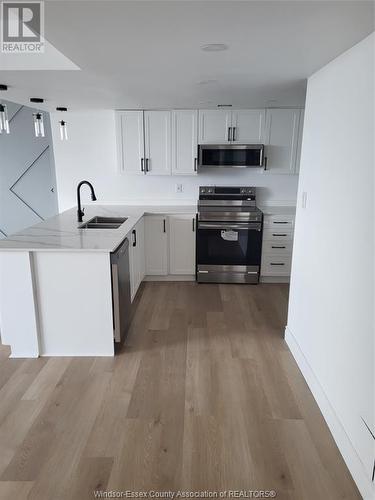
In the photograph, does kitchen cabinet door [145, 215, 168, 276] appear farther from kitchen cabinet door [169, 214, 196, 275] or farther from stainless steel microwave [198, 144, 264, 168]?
stainless steel microwave [198, 144, 264, 168]

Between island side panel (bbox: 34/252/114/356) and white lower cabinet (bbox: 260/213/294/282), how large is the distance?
229cm

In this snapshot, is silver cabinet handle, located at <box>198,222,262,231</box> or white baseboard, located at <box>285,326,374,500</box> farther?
silver cabinet handle, located at <box>198,222,262,231</box>

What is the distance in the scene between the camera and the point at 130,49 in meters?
1.86

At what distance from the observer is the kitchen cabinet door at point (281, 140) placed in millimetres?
4234

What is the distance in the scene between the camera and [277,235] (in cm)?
427

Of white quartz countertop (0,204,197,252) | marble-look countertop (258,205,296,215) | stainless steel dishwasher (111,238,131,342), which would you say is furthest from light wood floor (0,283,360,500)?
marble-look countertop (258,205,296,215)

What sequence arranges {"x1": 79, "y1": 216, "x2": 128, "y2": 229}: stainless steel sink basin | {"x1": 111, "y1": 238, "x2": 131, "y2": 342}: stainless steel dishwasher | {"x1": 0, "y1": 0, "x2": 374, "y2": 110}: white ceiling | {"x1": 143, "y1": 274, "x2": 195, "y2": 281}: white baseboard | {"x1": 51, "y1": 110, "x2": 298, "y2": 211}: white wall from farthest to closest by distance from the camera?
{"x1": 51, "y1": 110, "x2": 298, "y2": 211}: white wall
{"x1": 143, "y1": 274, "x2": 195, "y2": 281}: white baseboard
{"x1": 79, "y1": 216, "x2": 128, "y2": 229}: stainless steel sink basin
{"x1": 111, "y1": 238, "x2": 131, "y2": 342}: stainless steel dishwasher
{"x1": 0, "y1": 0, "x2": 374, "y2": 110}: white ceiling

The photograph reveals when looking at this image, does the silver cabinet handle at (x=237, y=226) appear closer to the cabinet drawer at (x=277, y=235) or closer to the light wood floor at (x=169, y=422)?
the cabinet drawer at (x=277, y=235)

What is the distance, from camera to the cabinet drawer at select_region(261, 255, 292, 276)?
14.2 ft

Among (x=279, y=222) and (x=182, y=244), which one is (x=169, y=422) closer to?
(x=182, y=244)

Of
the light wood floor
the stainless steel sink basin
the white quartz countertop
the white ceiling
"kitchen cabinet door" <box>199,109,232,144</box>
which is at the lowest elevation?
the light wood floor

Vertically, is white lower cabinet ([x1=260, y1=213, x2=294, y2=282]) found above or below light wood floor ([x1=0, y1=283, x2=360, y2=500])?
above

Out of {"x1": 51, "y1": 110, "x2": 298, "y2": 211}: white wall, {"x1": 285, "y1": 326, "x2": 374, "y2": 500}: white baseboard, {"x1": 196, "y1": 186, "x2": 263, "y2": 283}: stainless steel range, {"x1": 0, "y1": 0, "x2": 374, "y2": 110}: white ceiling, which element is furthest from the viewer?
{"x1": 51, "y1": 110, "x2": 298, "y2": 211}: white wall

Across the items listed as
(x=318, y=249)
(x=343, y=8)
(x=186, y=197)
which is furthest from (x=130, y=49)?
(x=186, y=197)
